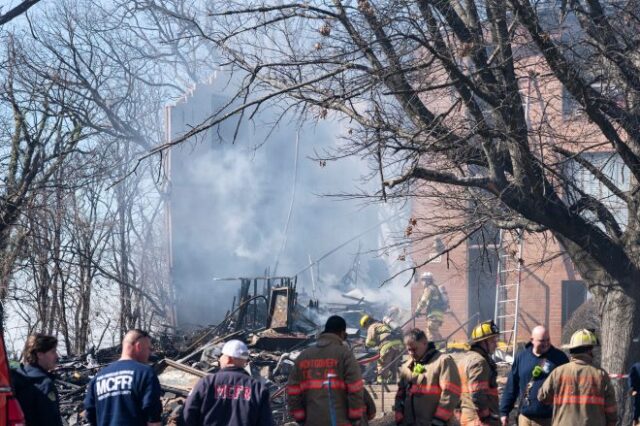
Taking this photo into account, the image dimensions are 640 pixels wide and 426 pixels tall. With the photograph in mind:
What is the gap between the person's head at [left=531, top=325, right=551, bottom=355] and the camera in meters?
8.70

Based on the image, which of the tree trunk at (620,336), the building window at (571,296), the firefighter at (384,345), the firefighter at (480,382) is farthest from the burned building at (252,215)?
the firefighter at (480,382)

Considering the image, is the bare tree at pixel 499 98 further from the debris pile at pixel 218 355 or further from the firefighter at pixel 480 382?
the debris pile at pixel 218 355

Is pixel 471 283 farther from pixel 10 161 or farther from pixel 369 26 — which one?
pixel 369 26

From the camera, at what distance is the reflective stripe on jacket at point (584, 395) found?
316 inches

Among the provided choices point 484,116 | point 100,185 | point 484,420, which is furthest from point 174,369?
point 100,185

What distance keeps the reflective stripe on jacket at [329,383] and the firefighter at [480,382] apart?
1096 millimetres

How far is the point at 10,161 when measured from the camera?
1969 centimetres

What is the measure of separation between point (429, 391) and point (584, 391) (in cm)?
132

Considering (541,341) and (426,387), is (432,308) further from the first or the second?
(426,387)

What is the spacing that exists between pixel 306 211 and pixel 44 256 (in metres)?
16.6

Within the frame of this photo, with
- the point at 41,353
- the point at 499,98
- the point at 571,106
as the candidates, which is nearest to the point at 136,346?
the point at 41,353

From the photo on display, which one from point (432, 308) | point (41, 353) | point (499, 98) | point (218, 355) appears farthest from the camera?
point (432, 308)

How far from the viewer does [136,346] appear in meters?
7.05

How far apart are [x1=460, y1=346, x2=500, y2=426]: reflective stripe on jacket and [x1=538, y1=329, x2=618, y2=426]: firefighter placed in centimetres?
62
